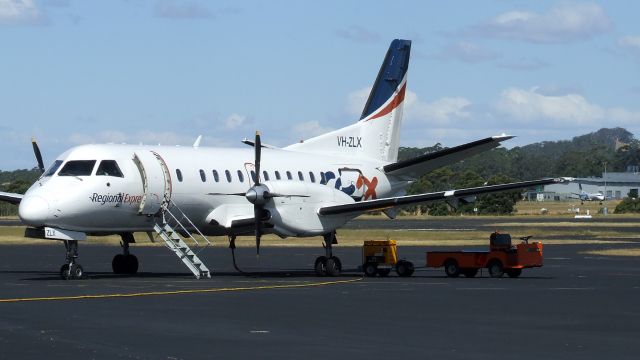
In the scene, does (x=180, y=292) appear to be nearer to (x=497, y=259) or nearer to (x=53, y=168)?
(x=53, y=168)

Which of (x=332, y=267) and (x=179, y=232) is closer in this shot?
(x=332, y=267)

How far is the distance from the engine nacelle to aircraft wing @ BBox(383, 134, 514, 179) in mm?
3113

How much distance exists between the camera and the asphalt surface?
16016 mm

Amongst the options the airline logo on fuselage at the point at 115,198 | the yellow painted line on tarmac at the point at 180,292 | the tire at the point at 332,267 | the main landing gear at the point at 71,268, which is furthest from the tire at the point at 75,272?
the tire at the point at 332,267

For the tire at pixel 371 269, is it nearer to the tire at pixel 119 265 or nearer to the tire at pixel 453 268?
the tire at pixel 453 268

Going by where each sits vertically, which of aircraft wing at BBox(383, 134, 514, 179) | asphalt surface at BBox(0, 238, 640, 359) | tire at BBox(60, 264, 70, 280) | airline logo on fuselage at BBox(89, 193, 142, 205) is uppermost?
aircraft wing at BBox(383, 134, 514, 179)

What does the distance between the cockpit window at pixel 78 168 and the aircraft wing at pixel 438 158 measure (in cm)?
998

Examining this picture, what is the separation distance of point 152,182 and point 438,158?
337 inches

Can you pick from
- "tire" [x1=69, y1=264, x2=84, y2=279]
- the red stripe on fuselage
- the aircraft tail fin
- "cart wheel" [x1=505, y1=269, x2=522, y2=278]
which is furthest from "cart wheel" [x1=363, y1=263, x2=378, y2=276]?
"tire" [x1=69, y1=264, x2=84, y2=279]

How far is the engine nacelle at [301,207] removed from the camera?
33344 millimetres

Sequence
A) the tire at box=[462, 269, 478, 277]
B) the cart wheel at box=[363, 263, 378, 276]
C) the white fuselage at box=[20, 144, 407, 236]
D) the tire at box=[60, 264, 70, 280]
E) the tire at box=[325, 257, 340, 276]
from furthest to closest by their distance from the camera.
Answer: the cart wheel at box=[363, 263, 378, 276] → the tire at box=[325, 257, 340, 276] → the tire at box=[462, 269, 478, 277] → the white fuselage at box=[20, 144, 407, 236] → the tire at box=[60, 264, 70, 280]

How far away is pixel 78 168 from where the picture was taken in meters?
31.9

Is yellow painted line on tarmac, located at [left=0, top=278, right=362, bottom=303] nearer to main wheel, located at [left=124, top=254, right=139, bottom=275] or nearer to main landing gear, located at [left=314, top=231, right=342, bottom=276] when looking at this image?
main landing gear, located at [left=314, top=231, right=342, bottom=276]

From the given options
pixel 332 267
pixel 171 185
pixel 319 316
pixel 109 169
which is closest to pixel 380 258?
pixel 332 267
